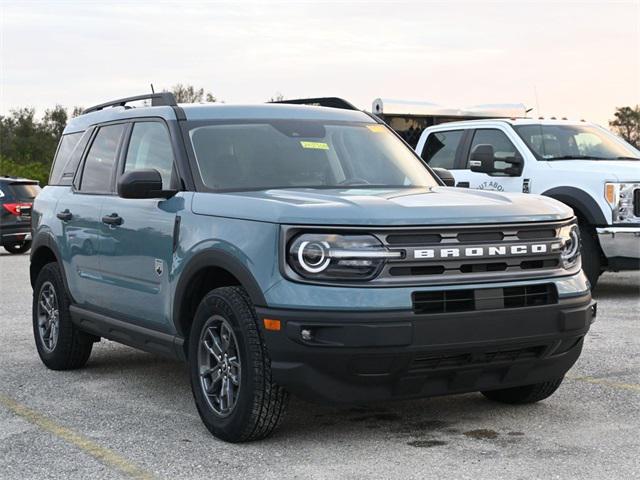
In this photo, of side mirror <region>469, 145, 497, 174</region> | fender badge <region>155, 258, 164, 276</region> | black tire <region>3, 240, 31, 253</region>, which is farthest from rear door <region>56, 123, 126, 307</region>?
black tire <region>3, 240, 31, 253</region>

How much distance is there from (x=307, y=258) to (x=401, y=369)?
69 centimetres

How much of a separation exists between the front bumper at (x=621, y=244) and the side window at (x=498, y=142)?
147 centimetres

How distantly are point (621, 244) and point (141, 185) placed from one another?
657cm

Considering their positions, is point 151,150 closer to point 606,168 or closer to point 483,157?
point 483,157

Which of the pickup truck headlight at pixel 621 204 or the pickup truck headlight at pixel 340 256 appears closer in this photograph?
the pickup truck headlight at pixel 340 256

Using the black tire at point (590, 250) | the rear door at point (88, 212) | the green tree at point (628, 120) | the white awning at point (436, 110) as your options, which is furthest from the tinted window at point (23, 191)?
the green tree at point (628, 120)

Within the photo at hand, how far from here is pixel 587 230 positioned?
11367mm

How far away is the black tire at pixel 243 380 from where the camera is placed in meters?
5.23

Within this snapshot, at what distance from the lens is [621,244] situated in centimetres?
1116

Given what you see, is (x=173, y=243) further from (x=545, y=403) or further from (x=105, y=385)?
(x=545, y=403)

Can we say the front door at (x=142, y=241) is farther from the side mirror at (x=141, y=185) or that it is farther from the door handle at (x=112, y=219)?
the side mirror at (x=141, y=185)

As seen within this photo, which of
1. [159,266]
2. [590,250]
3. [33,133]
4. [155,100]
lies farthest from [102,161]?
[33,133]

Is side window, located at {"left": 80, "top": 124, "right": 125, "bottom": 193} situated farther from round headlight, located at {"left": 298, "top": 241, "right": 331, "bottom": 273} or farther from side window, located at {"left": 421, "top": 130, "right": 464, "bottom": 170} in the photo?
side window, located at {"left": 421, "top": 130, "right": 464, "bottom": 170}

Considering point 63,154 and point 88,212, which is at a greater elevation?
point 63,154
